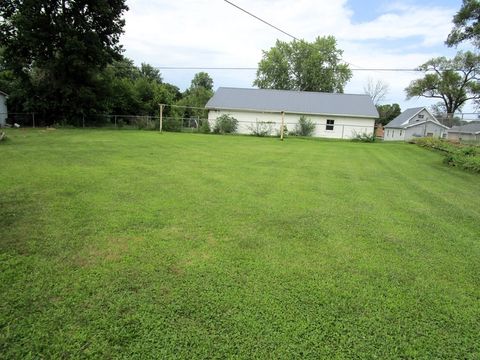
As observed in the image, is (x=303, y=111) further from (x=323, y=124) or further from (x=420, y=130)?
(x=420, y=130)

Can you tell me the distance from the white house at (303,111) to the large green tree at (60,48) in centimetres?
909

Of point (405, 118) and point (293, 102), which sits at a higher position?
point (293, 102)

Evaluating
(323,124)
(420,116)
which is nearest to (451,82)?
(420,116)

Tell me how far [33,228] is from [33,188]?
1980mm

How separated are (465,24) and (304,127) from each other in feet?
37.8

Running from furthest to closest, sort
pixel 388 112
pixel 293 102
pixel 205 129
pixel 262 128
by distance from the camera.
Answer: pixel 388 112, pixel 293 102, pixel 262 128, pixel 205 129

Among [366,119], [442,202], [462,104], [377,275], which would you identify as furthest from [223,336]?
[462,104]

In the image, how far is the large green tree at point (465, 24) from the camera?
15.1 metres

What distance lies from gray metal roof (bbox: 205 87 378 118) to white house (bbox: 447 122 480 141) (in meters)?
7.60

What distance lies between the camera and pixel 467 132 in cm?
1647

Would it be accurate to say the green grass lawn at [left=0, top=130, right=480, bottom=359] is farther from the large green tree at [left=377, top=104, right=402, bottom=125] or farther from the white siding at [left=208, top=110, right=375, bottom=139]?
the large green tree at [left=377, top=104, right=402, bottom=125]

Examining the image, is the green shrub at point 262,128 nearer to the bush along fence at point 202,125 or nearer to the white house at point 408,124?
the bush along fence at point 202,125

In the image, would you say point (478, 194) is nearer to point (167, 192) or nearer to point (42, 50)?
point (167, 192)

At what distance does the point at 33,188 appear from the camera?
504 centimetres
